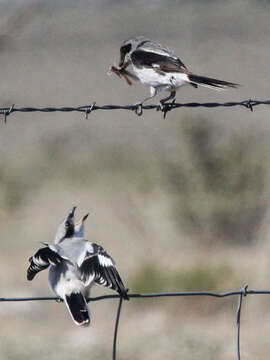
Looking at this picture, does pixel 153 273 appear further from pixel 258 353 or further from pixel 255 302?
pixel 258 353

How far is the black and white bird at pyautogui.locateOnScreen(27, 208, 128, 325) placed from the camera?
541 centimetres

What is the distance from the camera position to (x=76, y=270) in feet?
18.6

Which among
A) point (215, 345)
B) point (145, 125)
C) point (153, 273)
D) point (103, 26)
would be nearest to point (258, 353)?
point (215, 345)

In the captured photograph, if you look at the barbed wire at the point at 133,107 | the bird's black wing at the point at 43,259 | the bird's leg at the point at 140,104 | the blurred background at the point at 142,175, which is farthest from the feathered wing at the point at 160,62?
the blurred background at the point at 142,175

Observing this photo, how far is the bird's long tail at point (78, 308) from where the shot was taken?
17.8 feet

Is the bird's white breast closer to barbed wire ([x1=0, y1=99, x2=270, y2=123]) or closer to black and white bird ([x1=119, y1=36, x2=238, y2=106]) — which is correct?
black and white bird ([x1=119, y1=36, x2=238, y2=106])

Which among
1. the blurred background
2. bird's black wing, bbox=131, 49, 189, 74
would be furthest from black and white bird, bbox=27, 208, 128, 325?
the blurred background

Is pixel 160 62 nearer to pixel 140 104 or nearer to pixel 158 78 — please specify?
pixel 158 78

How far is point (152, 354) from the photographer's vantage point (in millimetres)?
13758

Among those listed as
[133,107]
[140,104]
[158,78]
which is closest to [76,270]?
[133,107]

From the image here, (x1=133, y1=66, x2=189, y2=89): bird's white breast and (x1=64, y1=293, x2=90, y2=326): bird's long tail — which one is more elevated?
(x1=133, y1=66, x2=189, y2=89): bird's white breast

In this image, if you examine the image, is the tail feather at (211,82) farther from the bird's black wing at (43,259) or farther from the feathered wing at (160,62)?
the bird's black wing at (43,259)

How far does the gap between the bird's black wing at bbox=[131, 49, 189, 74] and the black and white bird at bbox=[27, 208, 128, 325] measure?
1.39m

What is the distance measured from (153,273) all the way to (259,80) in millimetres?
3319
